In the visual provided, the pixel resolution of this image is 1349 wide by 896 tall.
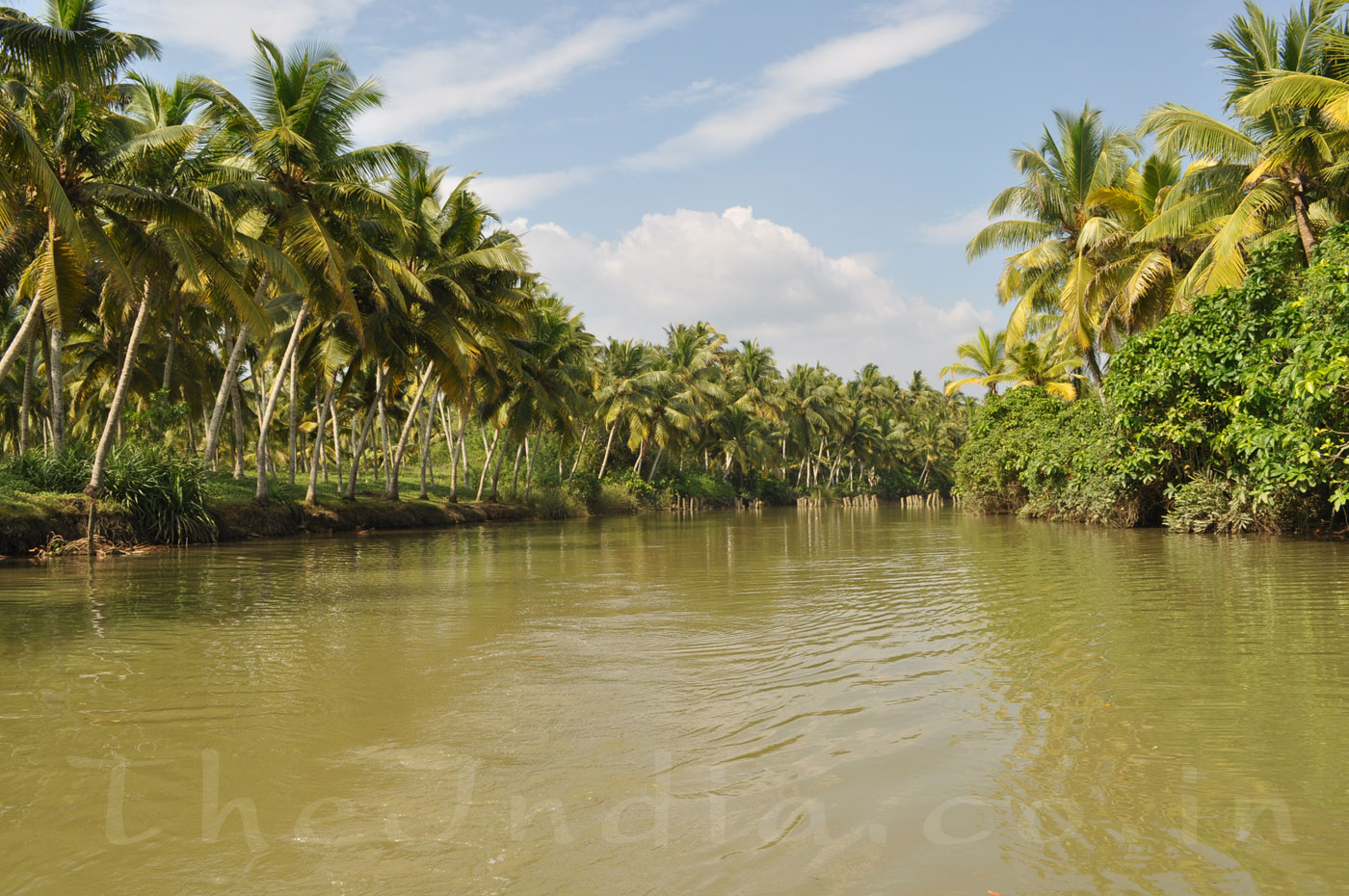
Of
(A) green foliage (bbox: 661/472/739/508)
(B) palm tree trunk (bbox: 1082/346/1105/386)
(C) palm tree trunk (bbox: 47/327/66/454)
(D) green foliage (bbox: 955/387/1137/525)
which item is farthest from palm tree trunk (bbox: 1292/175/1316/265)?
(A) green foliage (bbox: 661/472/739/508)

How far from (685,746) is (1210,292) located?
57.2ft

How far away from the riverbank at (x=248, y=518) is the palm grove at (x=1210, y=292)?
18647 millimetres

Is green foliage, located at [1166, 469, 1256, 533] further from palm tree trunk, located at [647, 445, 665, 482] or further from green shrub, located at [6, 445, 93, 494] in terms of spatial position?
palm tree trunk, located at [647, 445, 665, 482]

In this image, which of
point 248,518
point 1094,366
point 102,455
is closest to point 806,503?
point 1094,366

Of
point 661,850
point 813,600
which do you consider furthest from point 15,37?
point 661,850

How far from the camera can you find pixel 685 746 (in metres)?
4.09

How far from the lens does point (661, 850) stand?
2.94m

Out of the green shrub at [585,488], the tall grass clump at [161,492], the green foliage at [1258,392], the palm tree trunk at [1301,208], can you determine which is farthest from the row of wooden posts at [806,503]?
the palm tree trunk at [1301,208]

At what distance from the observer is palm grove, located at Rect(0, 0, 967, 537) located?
1392 cm

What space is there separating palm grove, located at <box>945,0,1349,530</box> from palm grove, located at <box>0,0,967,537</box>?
16038 mm

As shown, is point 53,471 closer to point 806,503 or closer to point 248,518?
point 248,518

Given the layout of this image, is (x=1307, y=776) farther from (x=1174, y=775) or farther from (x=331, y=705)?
(x=331, y=705)

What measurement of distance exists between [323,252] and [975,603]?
14979 millimetres

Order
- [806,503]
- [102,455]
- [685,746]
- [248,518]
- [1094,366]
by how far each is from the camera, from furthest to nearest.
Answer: [806,503] < [1094,366] < [248,518] < [102,455] < [685,746]
